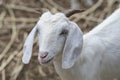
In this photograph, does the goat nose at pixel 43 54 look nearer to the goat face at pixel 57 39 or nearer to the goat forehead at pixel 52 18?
the goat face at pixel 57 39

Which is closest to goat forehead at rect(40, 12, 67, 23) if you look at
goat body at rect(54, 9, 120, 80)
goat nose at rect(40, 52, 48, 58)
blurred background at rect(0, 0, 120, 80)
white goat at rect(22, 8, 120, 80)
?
white goat at rect(22, 8, 120, 80)

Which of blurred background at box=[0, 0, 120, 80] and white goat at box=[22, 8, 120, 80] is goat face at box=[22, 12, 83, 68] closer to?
white goat at box=[22, 8, 120, 80]

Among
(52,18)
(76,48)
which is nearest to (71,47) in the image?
(76,48)

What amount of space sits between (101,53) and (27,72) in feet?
4.00

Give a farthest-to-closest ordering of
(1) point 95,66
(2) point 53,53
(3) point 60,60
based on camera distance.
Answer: (1) point 95,66
(3) point 60,60
(2) point 53,53

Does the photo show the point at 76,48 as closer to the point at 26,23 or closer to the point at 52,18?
the point at 52,18

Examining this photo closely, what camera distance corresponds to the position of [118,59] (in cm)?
343

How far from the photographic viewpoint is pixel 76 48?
9.73ft

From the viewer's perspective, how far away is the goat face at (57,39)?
2844 mm

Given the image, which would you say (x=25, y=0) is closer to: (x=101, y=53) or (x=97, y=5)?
(x=97, y=5)

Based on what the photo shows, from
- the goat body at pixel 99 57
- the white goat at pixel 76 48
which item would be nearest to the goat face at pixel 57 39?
the white goat at pixel 76 48

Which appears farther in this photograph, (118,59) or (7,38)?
(7,38)

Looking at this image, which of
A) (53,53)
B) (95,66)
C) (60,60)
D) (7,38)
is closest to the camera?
(53,53)

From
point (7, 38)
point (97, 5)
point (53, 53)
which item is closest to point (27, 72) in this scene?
point (7, 38)
